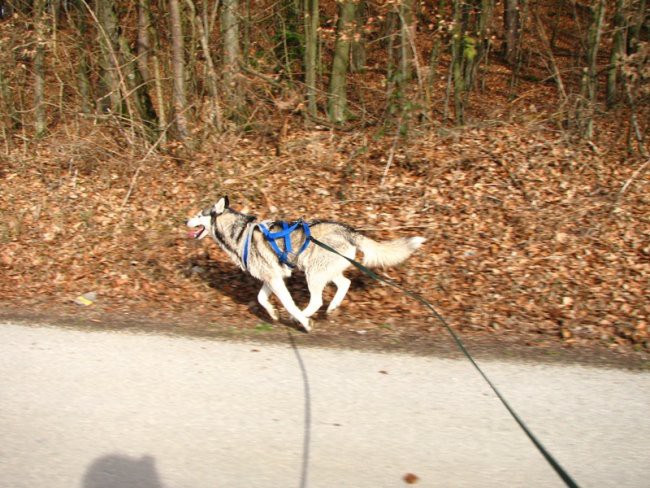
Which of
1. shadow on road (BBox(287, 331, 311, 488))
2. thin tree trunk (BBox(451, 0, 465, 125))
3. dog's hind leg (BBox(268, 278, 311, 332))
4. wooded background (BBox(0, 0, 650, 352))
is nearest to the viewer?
shadow on road (BBox(287, 331, 311, 488))

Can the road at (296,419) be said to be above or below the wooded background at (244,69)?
below

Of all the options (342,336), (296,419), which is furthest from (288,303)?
(296,419)

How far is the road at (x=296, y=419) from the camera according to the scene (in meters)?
3.96

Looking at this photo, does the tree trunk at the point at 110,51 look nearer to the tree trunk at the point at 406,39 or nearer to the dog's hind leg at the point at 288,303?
the tree trunk at the point at 406,39

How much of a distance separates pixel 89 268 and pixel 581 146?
10088 mm

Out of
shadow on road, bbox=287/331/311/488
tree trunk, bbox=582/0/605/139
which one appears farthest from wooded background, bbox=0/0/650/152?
shadow on road, bbox=287/331/311/488

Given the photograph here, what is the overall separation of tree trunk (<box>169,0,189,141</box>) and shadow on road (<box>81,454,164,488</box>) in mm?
9618

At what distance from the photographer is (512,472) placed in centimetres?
398

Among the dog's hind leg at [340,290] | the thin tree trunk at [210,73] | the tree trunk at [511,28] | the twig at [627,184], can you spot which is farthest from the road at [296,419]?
the tree trunk at [511,28]

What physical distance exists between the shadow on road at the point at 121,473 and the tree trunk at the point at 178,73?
9.62 m

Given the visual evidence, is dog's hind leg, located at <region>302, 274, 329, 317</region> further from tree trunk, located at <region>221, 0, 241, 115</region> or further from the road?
tree trunk, located at <region>221, 0, 241, 115</region>

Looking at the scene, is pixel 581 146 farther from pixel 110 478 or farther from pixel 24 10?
pixel 24 10

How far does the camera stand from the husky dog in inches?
270

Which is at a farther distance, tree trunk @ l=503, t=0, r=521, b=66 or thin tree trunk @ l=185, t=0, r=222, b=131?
tree trunk @ l=503, t=0, r=521, b=66
